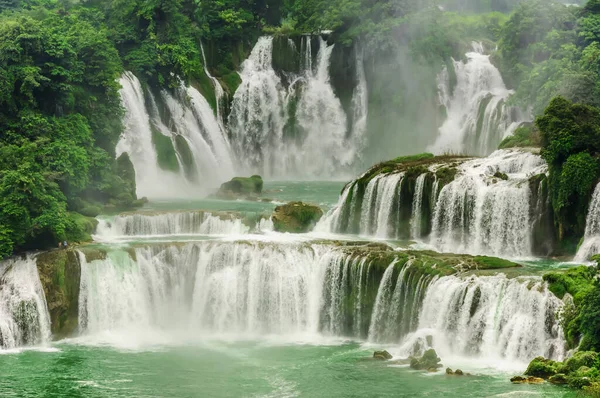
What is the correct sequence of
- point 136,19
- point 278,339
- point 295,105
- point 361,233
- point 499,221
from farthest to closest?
1. point 295,105
2. point 136,19
3. point 361,233
4. point 499,221
5. point 278,339

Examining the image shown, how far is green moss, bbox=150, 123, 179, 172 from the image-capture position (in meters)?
54.1

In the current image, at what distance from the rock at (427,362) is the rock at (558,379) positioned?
358cm

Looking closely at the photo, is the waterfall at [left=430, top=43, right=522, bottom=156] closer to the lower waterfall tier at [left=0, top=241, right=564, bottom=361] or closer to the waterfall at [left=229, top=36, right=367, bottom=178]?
the waterfall at [left=229, top=36, right=367, bottom=178]

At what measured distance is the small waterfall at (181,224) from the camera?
136 feet

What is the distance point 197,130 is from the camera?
57.2 meters

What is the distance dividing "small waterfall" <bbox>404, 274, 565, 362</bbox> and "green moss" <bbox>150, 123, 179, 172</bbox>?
23.7 m

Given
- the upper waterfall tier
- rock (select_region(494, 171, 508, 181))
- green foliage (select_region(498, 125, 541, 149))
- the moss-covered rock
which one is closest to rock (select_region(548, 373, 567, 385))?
the upper waterfall tier

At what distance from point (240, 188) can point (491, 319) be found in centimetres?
2093

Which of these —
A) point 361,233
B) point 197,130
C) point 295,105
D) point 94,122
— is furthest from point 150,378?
point 295,105

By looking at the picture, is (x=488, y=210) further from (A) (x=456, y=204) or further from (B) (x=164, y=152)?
(B) (x=164, y=152)

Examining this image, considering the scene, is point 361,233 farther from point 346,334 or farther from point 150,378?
point 150,378

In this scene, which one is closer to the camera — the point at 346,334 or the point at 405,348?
the point at 405,348

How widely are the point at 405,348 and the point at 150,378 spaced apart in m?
7.65

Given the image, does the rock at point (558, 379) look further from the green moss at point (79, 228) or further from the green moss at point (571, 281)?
the green moss at point (79, 228)
